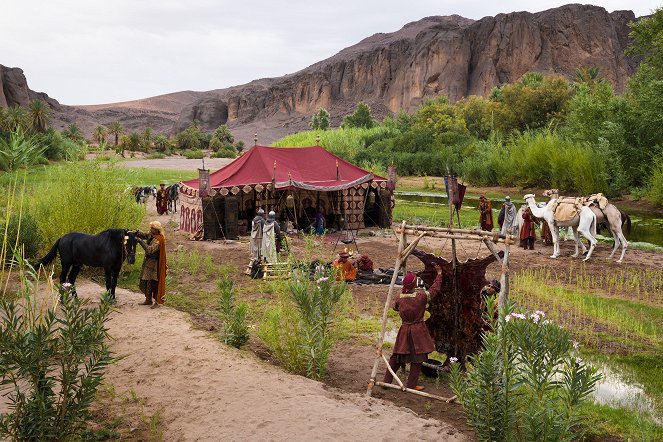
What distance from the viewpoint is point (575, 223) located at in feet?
49.1

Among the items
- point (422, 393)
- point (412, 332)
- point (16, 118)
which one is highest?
point (16, 118)

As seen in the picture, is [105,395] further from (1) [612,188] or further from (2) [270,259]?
(1) [612,188]

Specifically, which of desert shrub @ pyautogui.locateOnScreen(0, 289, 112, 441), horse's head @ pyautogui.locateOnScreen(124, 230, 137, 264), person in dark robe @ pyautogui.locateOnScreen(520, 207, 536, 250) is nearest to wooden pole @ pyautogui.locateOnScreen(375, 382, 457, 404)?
desert shrub @ pyautogui.locateOnScreen(0, 289, 112, 441)

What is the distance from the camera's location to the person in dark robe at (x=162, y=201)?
2360 cm

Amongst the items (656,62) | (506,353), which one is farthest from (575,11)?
(506,353)

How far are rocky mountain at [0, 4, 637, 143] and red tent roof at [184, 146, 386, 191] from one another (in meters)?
78.7

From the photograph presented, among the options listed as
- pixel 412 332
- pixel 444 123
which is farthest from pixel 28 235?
pixel 444 123

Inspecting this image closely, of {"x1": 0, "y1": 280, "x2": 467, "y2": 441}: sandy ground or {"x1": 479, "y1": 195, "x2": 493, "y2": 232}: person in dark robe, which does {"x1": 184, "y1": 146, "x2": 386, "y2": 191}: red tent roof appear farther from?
{"x1": 0, "y1": 280, "x2": 467, "y2": 441}: sandy ground

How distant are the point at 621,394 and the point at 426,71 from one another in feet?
343

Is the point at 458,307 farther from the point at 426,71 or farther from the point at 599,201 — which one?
the point at 426,71

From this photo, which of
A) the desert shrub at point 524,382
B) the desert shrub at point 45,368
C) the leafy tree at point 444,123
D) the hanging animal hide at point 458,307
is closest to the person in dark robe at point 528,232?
the hanging animal hide at point 458,307

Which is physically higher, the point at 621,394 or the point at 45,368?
the point at 45,368

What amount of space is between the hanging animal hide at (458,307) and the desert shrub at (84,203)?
7.81m

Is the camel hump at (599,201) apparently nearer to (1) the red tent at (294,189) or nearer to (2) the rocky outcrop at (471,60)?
(1) the red tent at (294,189)
